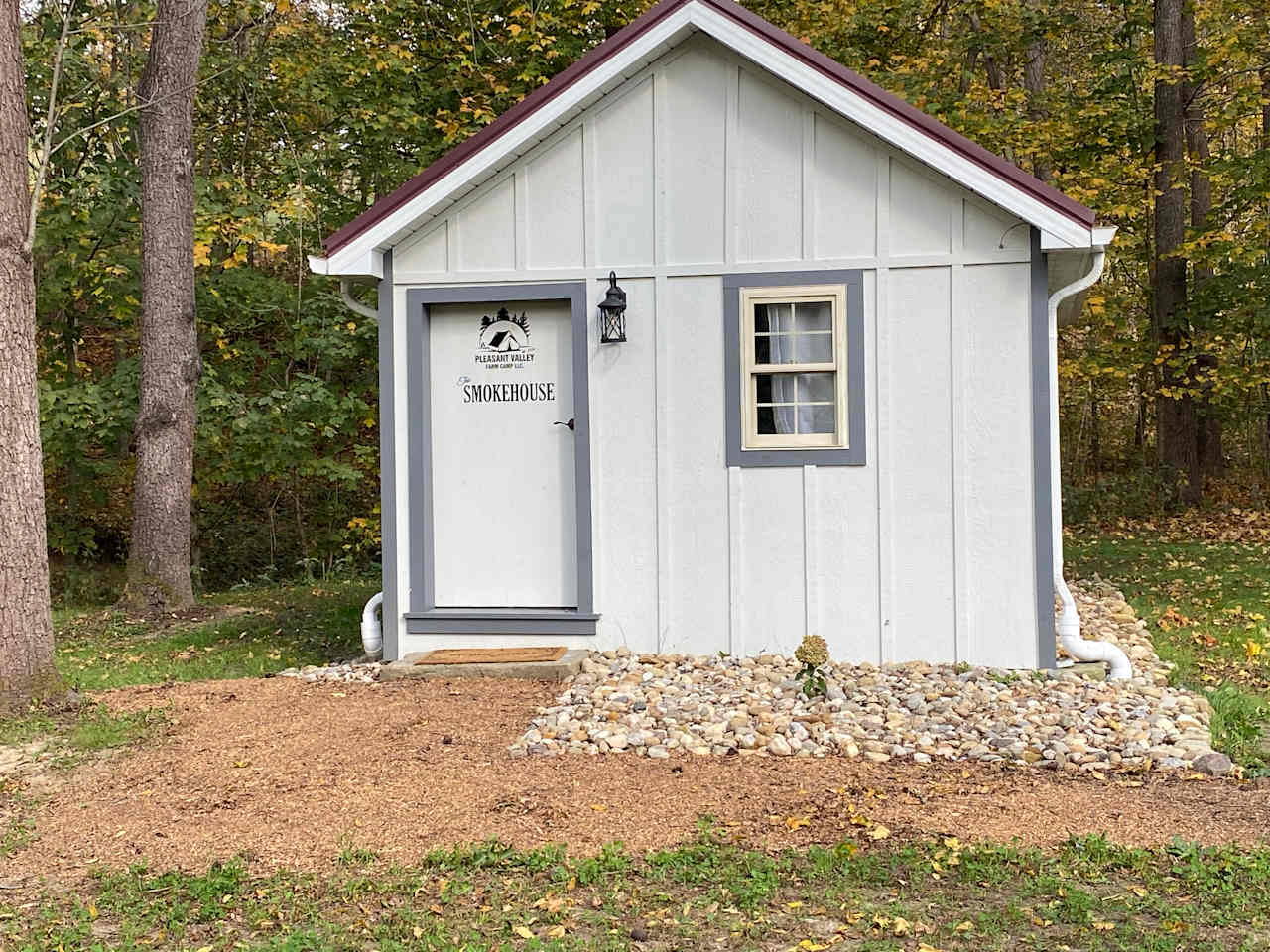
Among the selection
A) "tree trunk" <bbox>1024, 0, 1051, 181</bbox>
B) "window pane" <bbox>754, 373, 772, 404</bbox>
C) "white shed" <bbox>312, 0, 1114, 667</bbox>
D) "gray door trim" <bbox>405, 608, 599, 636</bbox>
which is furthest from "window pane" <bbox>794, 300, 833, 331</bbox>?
"tree trunk" <bbox>1024, 0, 1051, 181</bbox>

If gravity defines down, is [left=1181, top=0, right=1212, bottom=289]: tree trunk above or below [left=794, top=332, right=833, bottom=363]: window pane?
above

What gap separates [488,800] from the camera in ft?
16.8

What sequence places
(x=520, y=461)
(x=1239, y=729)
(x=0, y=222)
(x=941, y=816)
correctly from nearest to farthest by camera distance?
1. (x=941, y=816)
2. (x=1239, y=729)
3. (x=0, y=222)
4. (x=520, y=461)

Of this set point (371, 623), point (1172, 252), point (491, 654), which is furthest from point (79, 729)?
point (1172, 252)

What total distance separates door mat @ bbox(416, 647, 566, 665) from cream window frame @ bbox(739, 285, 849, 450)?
184cm

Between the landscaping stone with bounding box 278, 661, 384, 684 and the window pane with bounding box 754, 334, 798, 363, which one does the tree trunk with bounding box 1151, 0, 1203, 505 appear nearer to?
the window pane with bounding box 754, 334, 798, 363

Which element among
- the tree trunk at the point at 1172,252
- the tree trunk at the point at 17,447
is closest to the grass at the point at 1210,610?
the tree trunk at the point at 1172,252

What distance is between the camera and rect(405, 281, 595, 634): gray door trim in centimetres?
788

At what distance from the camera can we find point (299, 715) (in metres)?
6.68

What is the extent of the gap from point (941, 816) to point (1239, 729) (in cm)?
232

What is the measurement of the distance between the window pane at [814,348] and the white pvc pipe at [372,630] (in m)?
3.31

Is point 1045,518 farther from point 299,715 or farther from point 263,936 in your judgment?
point 263,936

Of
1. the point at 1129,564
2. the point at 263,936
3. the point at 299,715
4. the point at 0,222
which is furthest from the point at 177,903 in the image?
the point at 1129,564

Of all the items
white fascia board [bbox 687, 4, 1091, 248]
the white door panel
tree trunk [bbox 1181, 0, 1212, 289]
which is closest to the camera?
white fascia board [bbox 687, 4, 1091, 248]
